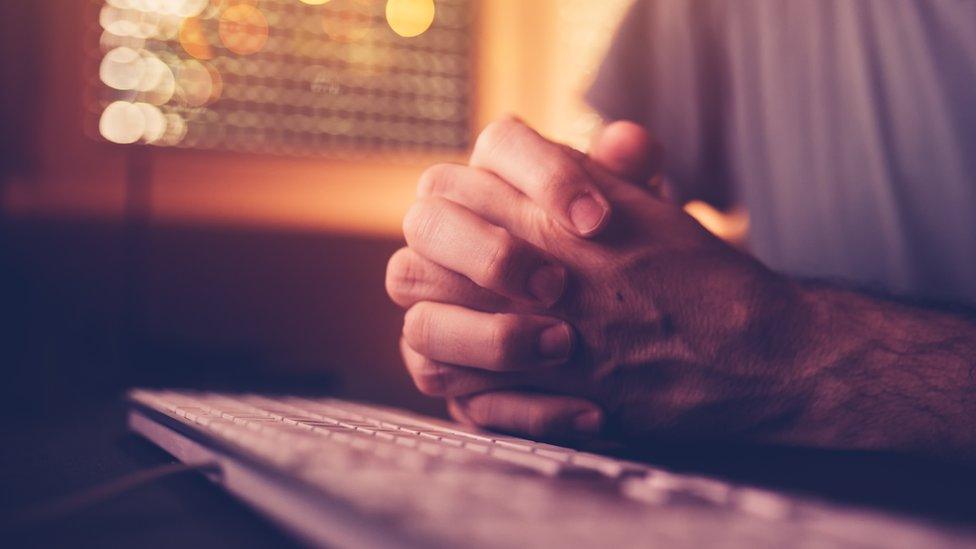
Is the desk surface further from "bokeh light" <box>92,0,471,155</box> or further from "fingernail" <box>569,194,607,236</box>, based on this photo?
"bokeh light" <box>92,0,471,155</box>

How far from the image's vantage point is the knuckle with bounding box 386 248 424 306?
60 cm

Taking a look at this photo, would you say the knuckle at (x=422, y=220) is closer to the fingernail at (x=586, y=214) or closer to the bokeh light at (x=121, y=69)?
the fingernail at (x=586, y=214)

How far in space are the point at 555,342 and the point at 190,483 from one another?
0.25 metres

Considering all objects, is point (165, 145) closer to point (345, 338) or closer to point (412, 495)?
point (345, 338)

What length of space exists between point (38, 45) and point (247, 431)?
3.56 feet

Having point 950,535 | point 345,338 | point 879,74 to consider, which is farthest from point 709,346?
point 345,338

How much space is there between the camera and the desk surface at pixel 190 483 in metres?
0.30

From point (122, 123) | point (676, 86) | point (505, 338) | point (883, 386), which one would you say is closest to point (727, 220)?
point (676, 86)

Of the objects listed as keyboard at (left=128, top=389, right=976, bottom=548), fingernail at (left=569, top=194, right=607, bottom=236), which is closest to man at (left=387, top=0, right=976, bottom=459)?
fingernail at (left=569, top=194, right=607, bottom=236)

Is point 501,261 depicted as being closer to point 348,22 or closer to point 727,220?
point 727,220

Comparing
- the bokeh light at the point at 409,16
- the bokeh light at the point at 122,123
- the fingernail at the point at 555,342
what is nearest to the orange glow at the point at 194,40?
the bokeh light at the point at 122,123

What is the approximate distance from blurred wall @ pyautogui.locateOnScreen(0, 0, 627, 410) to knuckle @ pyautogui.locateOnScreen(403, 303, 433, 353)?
38 centimetres

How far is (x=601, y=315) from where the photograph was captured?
0.54 m

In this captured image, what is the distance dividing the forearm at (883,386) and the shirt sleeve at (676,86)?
67cm
